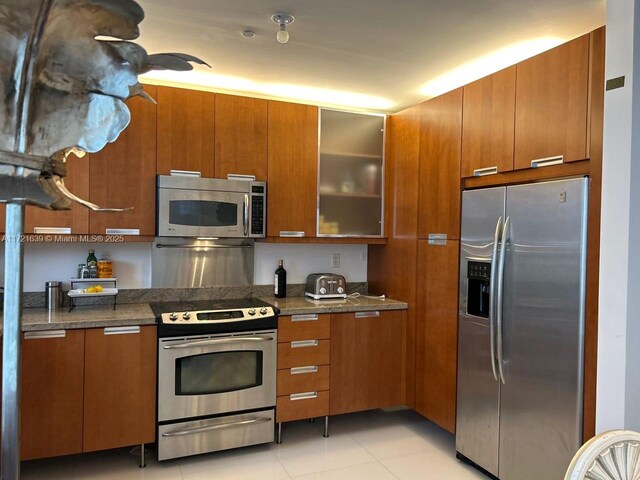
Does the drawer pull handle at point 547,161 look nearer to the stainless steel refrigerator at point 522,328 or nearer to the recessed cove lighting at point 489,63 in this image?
the stainless steel refrigerator at point 522,328

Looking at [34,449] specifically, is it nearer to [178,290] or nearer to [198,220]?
[178,290]

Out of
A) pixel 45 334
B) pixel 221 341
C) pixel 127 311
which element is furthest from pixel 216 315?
pixel 45 334

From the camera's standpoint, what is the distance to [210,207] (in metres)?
3.11

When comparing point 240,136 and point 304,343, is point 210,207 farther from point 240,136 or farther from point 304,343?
point 304,343

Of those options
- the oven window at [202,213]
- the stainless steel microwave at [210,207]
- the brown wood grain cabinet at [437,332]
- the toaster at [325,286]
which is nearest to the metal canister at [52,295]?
the stainless steel microwave at [210,207]

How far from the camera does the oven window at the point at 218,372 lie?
277 centimetres

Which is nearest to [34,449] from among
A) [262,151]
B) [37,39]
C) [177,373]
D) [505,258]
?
[177,373]

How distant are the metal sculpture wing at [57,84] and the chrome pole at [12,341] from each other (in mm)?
48

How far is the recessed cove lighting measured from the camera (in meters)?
2.57

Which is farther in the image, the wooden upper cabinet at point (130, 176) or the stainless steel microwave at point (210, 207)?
the stainless steel microwave at point (210, 207)

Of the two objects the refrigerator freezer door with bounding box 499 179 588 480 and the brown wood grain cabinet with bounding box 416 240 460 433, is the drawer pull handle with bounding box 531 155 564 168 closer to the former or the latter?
the refrigerator freezer door with bounding box 499 179 588 480

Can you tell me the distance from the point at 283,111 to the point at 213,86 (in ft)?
1.97

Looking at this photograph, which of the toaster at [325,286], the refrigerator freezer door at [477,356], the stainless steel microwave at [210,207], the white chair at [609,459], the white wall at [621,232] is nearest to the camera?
the white chair at [609,459]

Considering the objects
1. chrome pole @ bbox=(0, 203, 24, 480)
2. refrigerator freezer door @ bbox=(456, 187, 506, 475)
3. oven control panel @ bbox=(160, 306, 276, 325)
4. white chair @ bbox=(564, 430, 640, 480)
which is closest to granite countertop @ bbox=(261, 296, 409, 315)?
oven control panel @ bbox=(160, 306, 276, 325)
